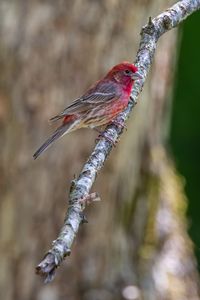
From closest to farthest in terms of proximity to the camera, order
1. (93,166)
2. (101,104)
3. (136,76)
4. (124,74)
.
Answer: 1. (93,166)
2. (136,76)
3. (124,74)
4. (101,104)

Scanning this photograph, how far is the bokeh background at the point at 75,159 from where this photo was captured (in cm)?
621

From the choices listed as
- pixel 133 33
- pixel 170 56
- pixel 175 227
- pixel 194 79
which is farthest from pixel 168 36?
pixel 194 79

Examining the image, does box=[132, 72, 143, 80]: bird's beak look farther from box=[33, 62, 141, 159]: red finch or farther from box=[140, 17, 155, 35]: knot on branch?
box=[140, 17, 155, 35]: knot on branch

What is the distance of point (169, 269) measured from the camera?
24.0ft

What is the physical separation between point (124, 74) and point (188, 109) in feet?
16.5

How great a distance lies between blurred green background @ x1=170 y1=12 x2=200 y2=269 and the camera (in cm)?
938

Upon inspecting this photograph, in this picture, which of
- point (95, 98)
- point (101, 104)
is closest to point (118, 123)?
point (101, 104)

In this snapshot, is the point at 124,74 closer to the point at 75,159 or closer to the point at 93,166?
the point at 93,166

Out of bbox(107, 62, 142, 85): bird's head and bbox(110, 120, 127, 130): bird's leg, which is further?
bbox(107, 62, 142, 85): bird's head

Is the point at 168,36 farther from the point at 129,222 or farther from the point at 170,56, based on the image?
the point at 129,222

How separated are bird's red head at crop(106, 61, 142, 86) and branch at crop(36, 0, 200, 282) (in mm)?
56

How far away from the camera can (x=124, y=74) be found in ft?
14.8

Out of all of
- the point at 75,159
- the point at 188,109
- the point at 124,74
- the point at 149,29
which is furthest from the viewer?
the point at 188,109

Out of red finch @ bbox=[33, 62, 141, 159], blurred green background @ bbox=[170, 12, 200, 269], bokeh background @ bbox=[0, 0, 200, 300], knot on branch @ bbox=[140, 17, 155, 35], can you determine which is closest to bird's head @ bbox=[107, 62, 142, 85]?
red finch @ bbox=[33, 62, 141, 159]
